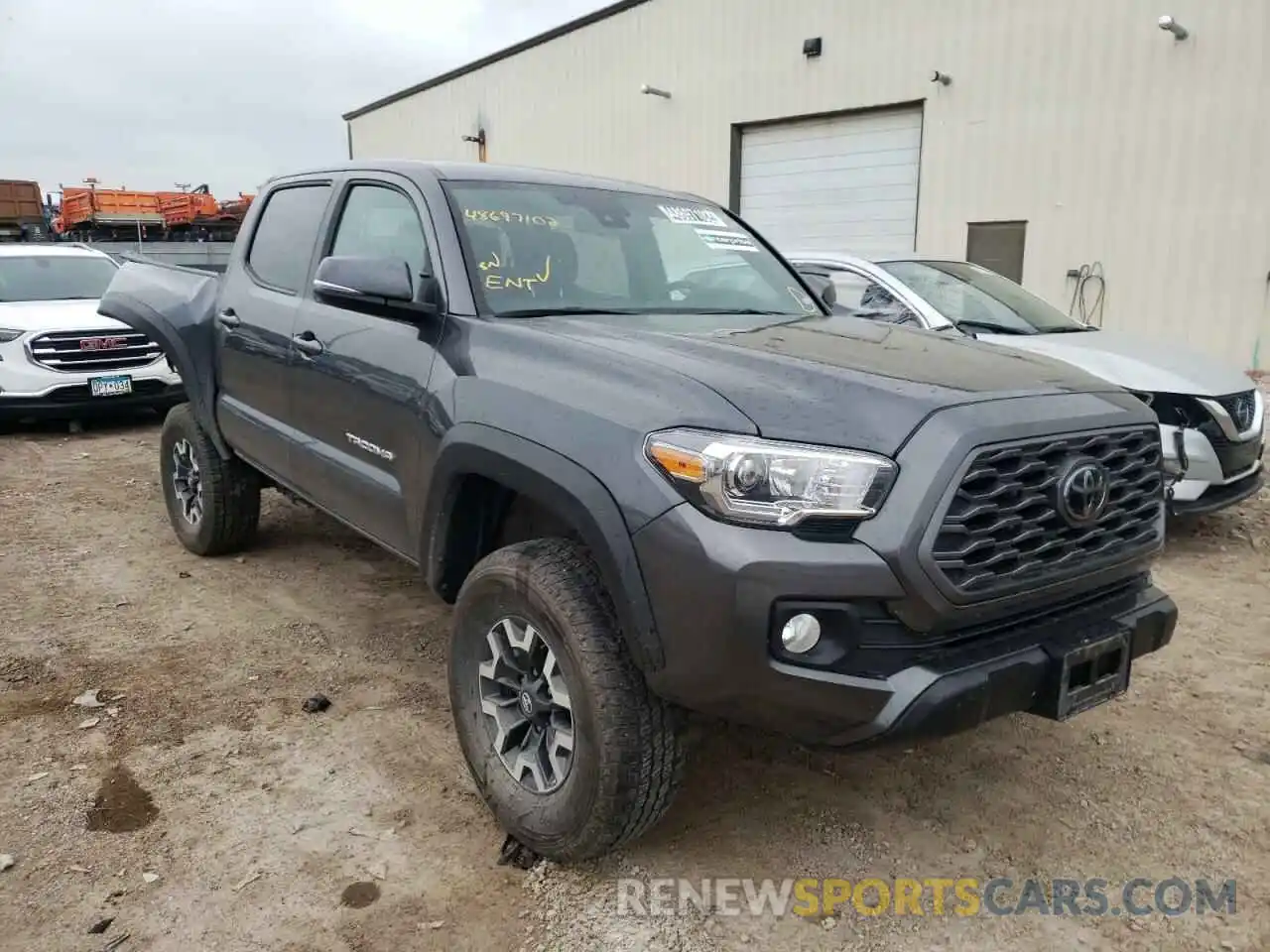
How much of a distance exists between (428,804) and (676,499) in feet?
4.56

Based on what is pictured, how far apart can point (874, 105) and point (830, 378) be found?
11764 mm

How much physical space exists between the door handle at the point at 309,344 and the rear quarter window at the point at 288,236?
327 mm

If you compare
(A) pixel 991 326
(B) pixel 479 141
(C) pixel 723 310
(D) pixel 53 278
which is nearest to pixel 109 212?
(B) pixel 479 141

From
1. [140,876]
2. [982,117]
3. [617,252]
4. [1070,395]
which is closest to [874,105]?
[982,117]

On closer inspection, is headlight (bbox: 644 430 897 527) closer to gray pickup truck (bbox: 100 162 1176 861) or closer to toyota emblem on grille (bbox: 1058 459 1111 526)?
gray pickup truck (bbox: 100 162 1176 861)

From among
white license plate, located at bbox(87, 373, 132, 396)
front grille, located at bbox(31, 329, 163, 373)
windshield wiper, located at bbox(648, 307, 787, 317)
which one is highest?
windshield wiper, located at bbox(648, 307, 787, 317)

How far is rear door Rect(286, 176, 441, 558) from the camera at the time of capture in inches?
121

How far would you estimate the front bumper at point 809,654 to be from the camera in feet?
6.68

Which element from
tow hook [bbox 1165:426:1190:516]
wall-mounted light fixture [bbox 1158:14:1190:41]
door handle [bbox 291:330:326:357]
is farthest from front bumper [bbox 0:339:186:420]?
wall-mounted light fixture [bbox 1158:14:1190:41]

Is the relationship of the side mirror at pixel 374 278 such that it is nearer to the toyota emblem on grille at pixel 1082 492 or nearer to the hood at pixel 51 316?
the toyota emblem on grille at pixel 1082 492

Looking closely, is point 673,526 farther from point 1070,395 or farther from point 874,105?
point 874,105

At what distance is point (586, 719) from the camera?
2.31m

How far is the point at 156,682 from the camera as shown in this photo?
146 inches

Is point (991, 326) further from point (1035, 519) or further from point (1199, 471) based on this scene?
point (1035, 519)
